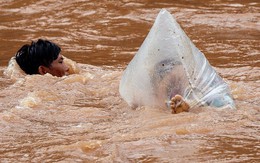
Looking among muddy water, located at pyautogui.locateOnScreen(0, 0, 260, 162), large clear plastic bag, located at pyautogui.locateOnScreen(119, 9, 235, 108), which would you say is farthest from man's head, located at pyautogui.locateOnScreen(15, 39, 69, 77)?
large clear plastic bag, located at pyautogui.locateOnScreen(119, 9, 235, 108)

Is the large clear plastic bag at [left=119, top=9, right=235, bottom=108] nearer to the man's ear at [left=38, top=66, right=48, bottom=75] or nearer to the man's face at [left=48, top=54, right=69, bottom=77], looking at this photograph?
the man's face at [left=48, top=54, right=69, bottom=77]

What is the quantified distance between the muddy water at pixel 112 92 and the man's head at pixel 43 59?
12 centimetres

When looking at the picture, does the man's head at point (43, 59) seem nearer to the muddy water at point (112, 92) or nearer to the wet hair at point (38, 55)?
Answer: the wet hair at point (38, 55)

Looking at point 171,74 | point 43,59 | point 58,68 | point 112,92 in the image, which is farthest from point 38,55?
point 171,74

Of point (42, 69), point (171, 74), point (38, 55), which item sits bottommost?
point (42, 69)

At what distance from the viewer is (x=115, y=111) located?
5.15 m

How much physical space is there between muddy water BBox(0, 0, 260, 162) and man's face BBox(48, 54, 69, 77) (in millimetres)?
147

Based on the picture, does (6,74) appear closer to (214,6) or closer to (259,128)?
(259,128)

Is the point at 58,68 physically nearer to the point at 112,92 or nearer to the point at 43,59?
the point at 43,59

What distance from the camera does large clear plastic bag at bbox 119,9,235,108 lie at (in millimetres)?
4809

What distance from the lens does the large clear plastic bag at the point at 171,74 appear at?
4.81 m

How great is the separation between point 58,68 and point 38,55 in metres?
0.21

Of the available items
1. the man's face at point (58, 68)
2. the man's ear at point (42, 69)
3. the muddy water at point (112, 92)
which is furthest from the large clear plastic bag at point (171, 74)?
the man's ear at point (42, 69)

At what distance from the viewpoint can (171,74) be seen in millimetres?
4820
